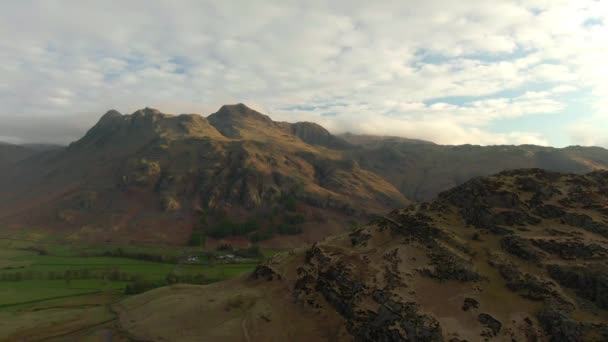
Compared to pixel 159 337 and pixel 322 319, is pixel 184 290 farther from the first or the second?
pixel 322 319

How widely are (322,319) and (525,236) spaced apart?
3304 cm

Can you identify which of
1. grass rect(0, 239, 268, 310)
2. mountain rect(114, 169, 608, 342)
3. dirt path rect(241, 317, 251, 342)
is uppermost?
mountain rect(114, 169, 608, 342)

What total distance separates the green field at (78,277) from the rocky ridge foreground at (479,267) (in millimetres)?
49518

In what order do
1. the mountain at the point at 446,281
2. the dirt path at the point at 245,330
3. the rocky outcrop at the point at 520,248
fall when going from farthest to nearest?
the dirt path at the point at 245,330, the rocky outcrop at the point at 520,248, the mountain at the point at 446,281

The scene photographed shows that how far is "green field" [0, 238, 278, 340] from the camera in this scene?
258 ft

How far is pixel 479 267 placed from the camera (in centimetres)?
5284

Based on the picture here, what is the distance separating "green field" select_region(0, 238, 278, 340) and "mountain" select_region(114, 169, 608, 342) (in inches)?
772

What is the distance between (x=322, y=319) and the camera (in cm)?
5509

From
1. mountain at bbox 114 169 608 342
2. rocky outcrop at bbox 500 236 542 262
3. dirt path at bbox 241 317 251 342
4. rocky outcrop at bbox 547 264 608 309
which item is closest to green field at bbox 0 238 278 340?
mountain at bbox 114 169 608 342

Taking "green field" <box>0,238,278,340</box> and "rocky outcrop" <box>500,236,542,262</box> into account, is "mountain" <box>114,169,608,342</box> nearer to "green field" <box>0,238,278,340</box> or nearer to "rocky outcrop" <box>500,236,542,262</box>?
"rocky outcrop" <box>500,236,542,262</box>

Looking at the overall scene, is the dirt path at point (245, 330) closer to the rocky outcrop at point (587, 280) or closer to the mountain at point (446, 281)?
the mountain at point (446, 281)

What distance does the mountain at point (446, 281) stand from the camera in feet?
145

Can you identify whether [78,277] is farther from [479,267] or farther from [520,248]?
[520,248]

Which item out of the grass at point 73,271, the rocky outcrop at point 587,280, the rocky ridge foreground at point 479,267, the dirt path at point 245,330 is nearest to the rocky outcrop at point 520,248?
the rocky ridge foreground at point 479,267
